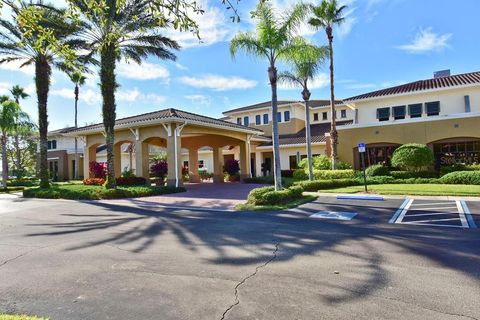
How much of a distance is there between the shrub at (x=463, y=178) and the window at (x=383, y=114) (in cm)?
813

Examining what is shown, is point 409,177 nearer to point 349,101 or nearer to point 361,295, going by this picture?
point 349,101

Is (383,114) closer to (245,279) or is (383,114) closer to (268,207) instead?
(268,207)

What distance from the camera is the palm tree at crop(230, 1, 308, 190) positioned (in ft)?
48.2

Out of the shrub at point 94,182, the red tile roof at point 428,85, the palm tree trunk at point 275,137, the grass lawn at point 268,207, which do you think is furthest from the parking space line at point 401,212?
the shrub at point 94,182

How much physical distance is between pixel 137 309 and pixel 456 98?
87.2ft

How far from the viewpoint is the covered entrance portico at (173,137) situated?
2094 centimetres

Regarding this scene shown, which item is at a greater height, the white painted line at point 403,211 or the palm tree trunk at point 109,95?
the palm tree trunk at point 109,95

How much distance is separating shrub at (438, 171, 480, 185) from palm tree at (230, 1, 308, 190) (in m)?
10.9

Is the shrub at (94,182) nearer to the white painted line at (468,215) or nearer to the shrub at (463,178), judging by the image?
the white painted line at (468,215)

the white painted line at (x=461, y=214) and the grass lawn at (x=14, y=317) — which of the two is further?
the white painted line at (x=461, y=214)

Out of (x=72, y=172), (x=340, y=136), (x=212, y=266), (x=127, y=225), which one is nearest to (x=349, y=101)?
(x=340, y=136)

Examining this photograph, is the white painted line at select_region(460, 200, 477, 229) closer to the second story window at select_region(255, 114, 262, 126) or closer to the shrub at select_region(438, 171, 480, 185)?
the shrub at select_region(438, 171, 480, 185)

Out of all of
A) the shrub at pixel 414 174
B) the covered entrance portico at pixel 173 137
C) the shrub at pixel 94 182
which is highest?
the covered entrance portico at pixel 173 137

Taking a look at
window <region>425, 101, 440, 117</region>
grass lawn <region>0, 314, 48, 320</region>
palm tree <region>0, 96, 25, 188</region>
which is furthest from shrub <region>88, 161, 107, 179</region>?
window <region>425, 101, 440, 117</region>
